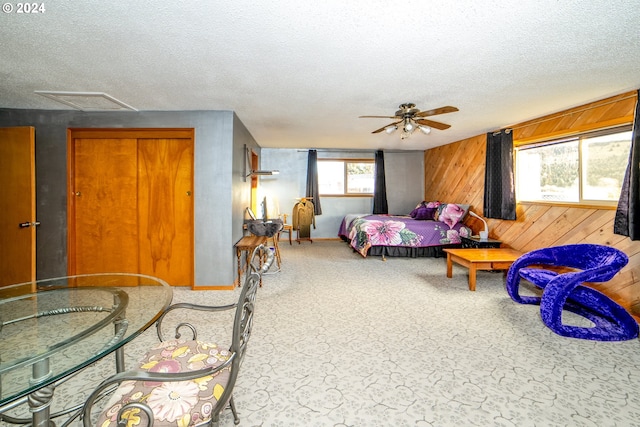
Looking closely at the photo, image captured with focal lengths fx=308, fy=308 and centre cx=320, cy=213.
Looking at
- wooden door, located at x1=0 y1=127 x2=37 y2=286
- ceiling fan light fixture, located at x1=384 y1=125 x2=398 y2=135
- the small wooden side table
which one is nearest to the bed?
the small wooden side table

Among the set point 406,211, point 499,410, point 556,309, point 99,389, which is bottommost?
point 499,410

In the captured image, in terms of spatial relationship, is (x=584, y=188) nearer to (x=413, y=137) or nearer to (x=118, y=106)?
(x=413, y=137)

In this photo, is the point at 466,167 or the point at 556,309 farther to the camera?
the point at 466,167

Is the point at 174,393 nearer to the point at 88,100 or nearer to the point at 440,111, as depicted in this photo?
the point at 440,111

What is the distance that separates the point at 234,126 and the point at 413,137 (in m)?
3.44

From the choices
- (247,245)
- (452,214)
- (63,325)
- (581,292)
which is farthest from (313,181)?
(63,325)

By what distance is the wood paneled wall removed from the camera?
3086mm

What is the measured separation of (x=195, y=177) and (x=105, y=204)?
1.18m

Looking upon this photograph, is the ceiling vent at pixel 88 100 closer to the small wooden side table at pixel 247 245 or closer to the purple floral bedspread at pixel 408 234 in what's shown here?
the small wooden side table at pixel 247 245

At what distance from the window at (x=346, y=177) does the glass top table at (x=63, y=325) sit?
5790 millimetres

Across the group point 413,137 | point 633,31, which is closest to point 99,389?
point 633,31

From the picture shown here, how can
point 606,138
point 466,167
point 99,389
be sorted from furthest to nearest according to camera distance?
point 466,167 < point 606,138 < point 99,389

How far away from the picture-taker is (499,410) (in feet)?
5.52

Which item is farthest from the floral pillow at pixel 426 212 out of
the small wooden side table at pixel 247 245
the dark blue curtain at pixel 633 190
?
the small wooden side table at pixel 247 245
